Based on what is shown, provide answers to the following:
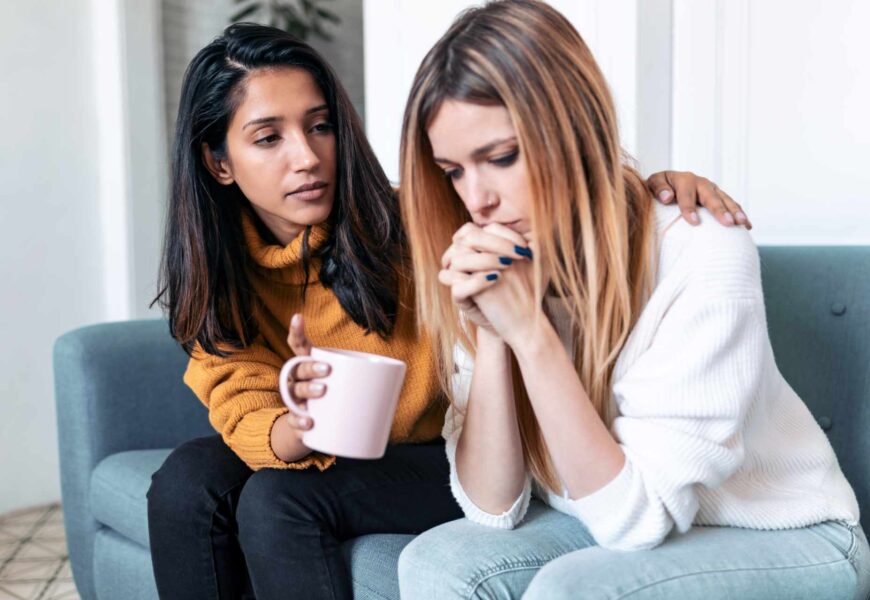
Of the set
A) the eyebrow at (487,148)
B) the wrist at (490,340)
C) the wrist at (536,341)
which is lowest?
the wrist at (490,340)

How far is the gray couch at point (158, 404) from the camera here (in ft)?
4.14

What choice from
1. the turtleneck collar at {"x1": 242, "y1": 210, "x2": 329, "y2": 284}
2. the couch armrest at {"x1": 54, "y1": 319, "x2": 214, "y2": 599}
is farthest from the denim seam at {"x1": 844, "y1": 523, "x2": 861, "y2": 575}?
the couch armrest at {"x1": 54, "y1": 319, "x2": 214, "y2": 599}

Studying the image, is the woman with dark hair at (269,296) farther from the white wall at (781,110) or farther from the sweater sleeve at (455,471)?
the white wall at (781,110)

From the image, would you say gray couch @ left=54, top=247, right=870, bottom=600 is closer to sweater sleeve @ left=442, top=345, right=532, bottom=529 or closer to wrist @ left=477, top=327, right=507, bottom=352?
sweater sleeve @ left=442, top=345, right=532, bottom=529

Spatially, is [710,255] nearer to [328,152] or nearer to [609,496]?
[609,496]

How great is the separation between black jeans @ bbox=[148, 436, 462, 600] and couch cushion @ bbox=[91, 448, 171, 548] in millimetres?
251

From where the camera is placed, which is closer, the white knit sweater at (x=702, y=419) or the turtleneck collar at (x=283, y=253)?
the white knit sweater at (x=702, y=419)

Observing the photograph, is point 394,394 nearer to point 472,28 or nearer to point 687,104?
point 472,28

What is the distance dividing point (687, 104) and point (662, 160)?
11 centimetres

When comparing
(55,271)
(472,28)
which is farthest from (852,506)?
(55,271)

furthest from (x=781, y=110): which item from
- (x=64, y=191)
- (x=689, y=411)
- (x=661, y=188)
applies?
(x=64, y=191)

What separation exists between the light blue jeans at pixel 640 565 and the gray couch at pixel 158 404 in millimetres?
157

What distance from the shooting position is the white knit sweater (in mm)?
926

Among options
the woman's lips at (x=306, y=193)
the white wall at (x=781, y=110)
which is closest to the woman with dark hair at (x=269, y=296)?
the woman's lips at (x=306, y=193)
